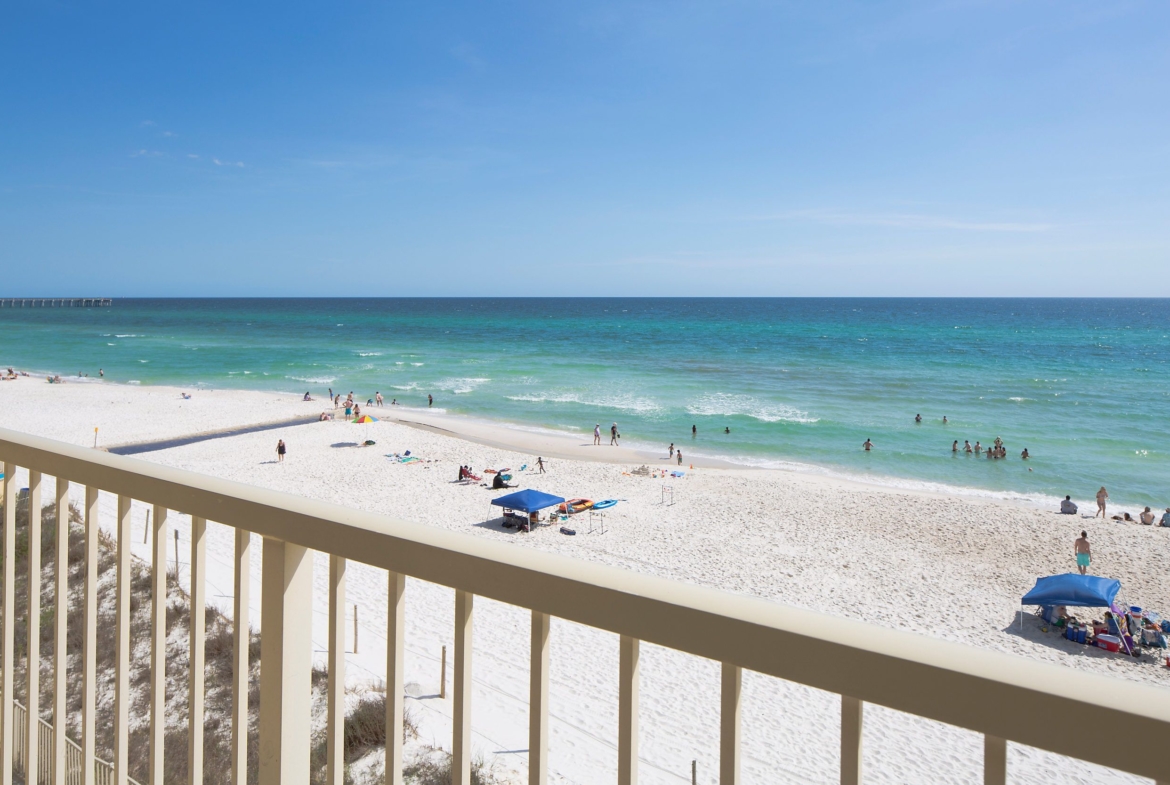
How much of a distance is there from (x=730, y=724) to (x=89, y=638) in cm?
161

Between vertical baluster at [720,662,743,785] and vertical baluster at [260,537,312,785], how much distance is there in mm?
829

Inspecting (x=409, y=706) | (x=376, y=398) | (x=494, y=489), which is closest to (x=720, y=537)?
(x=494, y=489)

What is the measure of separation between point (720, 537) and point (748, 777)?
966 centimetres

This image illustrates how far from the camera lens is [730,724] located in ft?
3.22

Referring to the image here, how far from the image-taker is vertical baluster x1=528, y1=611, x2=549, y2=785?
1095mm

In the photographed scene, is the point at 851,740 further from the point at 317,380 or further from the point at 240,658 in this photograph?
the point at 317,380

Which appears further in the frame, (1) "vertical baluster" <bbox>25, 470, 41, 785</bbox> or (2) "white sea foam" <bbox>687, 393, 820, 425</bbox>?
(2) "white sea foam" <bbox>687, 393, 820, 425</bbox>

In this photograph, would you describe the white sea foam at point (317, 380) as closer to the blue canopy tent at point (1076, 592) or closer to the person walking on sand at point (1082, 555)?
the person walking on sand at point (1082, 555)

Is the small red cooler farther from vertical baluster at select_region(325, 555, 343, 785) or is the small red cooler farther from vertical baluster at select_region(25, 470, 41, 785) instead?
vertical baluster at select_region(25, 470, 41, 785)

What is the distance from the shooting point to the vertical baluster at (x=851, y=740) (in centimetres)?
90

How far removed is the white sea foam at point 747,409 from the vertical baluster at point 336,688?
110 ft

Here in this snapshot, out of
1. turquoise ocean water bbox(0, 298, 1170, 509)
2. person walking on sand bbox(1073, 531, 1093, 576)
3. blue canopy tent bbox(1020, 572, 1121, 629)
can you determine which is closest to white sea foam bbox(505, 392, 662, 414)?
turquoise ocean water bbox(0, 298, 1170, 509)

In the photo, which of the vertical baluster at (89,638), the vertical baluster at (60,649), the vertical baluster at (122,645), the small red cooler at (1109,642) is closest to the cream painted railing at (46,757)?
the vertical baluster at (60,649)

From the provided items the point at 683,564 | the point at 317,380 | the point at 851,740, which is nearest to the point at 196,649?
the point at 851,740
